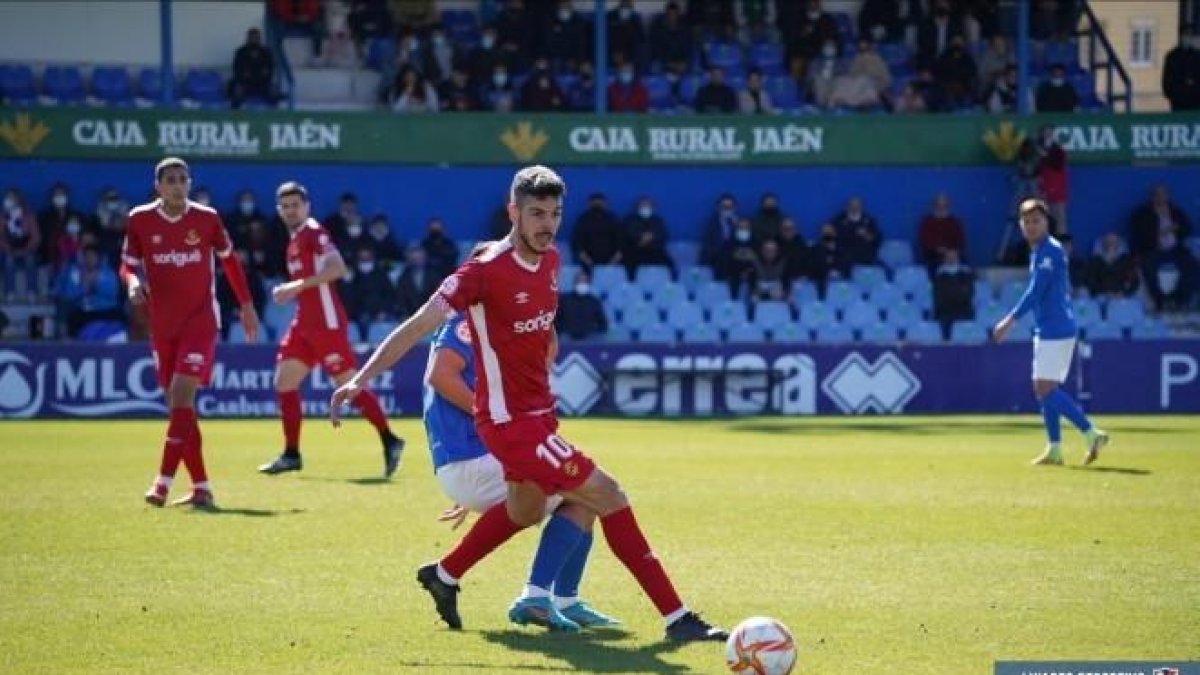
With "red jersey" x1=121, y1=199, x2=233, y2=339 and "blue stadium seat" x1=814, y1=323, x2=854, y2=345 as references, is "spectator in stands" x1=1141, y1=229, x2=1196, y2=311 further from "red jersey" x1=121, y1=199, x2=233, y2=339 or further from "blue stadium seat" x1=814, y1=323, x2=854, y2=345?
"red jersey" x1=121, y1=199, x2=233, y2=339

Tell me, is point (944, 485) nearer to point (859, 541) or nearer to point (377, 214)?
point (859, 541)

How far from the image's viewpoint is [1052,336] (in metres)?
18.0

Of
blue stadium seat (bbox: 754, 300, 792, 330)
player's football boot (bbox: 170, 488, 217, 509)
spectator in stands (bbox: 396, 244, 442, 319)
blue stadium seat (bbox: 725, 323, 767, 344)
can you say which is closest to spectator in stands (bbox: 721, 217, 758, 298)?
blue stadium seat (bbox: 754, 300, 792, 330)

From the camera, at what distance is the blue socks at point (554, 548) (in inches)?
355

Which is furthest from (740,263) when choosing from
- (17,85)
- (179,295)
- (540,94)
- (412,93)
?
(179,295)

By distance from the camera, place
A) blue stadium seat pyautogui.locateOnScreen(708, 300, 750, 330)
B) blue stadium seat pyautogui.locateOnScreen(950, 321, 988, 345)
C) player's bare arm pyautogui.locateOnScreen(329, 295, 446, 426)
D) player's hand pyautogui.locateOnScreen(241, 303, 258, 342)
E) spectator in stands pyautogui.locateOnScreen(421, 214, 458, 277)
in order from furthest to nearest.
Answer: blue stadium seat pyautogui.locateOnScreen(950, 321, 988, 345), blue stadium seat pyautogui.locateOnScreen(708, 300, 750, 330), spectator in stands pyautogui.locateOnScreen(421, 214, 458, 277), player's hand pyautogui.locateOnScreen(241, 303, 258, 342), player's bare arm pyautogui.locateOnScreen(329, 295, 446, 426)

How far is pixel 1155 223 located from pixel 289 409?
18.1m

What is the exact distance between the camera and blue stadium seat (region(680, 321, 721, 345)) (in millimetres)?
28500

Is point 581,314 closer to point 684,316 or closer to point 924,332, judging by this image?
point 684,316

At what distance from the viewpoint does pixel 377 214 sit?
30.2 metres

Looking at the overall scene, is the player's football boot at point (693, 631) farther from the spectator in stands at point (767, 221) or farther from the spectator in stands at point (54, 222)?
the spectator in stands at point (767, 221)

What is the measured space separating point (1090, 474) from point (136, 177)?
17249 mm

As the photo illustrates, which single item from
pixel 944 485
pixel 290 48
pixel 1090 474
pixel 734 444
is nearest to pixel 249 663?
pixel 944 485

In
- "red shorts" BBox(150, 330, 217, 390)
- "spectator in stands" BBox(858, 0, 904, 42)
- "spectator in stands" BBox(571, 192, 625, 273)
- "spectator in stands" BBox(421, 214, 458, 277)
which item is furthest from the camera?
"spectator in stands" BBox(858, 0, 904, 42)
